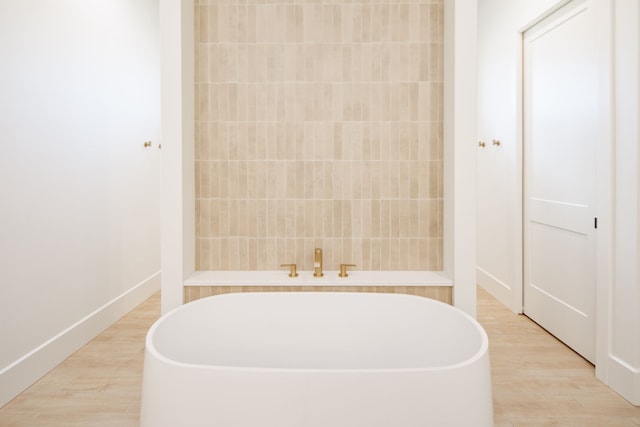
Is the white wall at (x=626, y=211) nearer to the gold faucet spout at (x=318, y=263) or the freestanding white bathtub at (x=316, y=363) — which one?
the freestanding white bathtub at (x=316, y=363)

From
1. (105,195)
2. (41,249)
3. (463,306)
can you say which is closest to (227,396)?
(463,306)

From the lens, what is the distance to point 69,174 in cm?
300

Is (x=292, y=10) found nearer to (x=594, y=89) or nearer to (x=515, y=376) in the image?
(x=594, y=89)

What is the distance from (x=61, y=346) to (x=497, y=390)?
2476 mm

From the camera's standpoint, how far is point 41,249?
8.93 feet

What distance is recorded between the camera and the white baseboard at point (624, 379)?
2324 mm

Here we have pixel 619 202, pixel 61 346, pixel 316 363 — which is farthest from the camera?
pixel 61 346

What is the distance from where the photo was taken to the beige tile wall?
2582 millimetres

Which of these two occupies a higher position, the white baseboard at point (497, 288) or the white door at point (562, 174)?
the white door at point (562, 174)

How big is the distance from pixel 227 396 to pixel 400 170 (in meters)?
1.53

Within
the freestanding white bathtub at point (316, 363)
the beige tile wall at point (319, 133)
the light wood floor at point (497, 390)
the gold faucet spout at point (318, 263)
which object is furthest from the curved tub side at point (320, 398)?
the beige tile wall at point (319, 133)

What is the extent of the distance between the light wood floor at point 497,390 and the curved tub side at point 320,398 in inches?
32.6

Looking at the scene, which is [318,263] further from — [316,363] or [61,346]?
[61,346]

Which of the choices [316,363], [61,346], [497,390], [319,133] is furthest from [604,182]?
[61,346]
